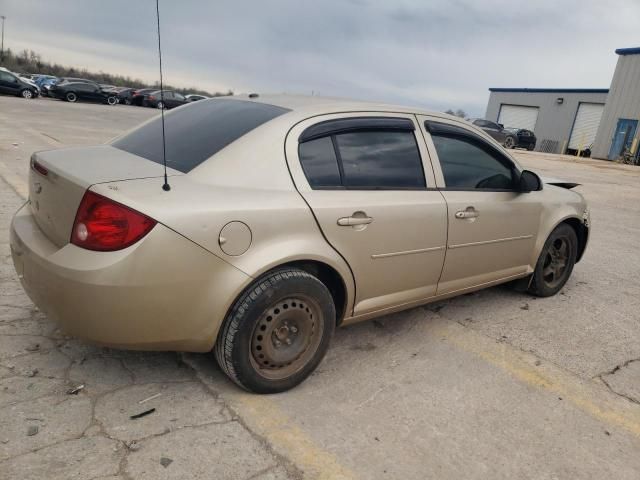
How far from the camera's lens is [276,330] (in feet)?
8.86

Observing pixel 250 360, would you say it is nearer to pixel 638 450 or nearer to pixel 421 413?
pixel 421 413

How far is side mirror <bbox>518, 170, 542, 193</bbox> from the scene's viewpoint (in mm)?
3852

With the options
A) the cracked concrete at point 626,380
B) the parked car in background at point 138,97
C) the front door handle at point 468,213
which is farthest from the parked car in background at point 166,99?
the cracked concrete at point 626,380

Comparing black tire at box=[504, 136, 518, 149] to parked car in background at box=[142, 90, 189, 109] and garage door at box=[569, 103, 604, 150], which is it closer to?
garage door at box=[569, 103, 604, 150]

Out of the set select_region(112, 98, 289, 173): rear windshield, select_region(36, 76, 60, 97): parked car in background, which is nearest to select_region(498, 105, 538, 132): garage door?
select_region(36, 76, 60, 97): parked car in background

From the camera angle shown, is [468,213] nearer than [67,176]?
No

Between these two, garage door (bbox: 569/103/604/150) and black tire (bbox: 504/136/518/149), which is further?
garage door (bbox: 569/103/604/150)

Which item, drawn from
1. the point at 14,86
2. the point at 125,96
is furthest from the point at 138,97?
the point at 14,86

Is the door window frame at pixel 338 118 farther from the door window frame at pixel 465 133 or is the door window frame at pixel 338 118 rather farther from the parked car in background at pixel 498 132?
the parked car in background at pixel 498 132

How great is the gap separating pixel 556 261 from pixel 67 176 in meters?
3.99

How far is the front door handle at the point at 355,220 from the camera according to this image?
2787mm

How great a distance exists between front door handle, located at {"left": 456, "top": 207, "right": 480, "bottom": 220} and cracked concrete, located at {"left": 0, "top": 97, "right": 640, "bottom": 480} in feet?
2.85

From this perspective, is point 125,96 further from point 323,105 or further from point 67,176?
point 67,176

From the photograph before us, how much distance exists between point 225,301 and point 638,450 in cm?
217
